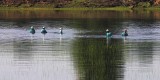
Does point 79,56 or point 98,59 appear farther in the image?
point 79,56

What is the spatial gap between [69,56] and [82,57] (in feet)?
5.32

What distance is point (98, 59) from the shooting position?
7088cm

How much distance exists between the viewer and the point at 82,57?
240ft

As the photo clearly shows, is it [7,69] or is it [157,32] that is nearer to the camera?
[7,69]

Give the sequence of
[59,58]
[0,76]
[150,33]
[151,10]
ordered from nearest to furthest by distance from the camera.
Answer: [0,76], [59,58], [150,33], [151,10]

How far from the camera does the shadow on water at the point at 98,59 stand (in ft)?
198

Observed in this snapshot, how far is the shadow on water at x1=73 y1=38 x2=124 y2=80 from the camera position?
60.4m

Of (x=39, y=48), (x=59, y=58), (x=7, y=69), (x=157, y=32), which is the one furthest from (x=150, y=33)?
(x=7, y=69)

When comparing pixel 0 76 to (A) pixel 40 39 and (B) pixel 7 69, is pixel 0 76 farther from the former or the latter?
(A) pixel 40 39

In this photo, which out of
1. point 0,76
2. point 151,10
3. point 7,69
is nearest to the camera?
point 0,76

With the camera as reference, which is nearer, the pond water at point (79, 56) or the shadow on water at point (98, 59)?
the shadow on water at point (98, 59)

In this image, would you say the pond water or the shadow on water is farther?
the pond water

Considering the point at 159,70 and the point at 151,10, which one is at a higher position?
the point at 159,70

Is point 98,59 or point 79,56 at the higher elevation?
point 98,59
